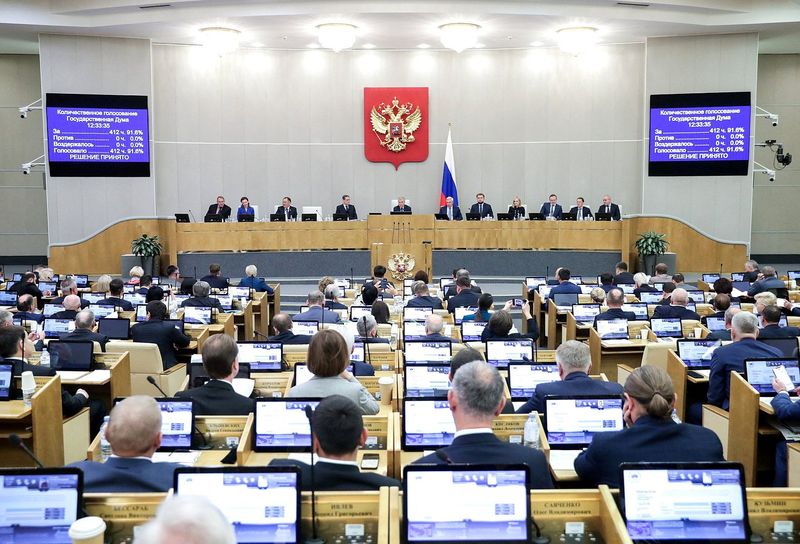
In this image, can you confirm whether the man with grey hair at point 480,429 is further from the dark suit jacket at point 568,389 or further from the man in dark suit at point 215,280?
the man in dark suit at point 215,280

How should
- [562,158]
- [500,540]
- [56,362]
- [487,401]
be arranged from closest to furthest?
1. [500,540]
2. [487,401]
3. [56,362]
4. [562,158]

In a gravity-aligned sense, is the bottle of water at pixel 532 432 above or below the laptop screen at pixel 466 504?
below

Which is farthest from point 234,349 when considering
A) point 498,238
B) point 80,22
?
point 80,22

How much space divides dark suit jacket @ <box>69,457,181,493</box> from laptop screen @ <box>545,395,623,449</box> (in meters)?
2.21

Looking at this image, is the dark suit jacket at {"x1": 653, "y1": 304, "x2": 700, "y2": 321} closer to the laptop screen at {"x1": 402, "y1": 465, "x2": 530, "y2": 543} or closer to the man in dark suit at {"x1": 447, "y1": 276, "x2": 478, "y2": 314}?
the man in dark suit at {"x1": 447, "y1": 276, "x2": 478, "y2": 314}

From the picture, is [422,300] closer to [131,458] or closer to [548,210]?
[131,458]

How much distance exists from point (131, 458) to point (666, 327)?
650cm

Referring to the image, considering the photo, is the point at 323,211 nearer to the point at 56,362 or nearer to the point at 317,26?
the point at 317,26

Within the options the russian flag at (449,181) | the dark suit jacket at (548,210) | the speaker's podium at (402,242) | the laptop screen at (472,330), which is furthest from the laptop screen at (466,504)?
the russian flag at (449,181)

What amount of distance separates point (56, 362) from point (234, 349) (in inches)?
108

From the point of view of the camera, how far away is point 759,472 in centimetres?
572

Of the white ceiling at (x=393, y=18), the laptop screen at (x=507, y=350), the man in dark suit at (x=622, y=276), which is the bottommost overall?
the laptop screen at (x=507, y=350)

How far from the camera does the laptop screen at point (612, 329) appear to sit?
8492 millimetres

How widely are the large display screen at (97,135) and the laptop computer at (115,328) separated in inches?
397
